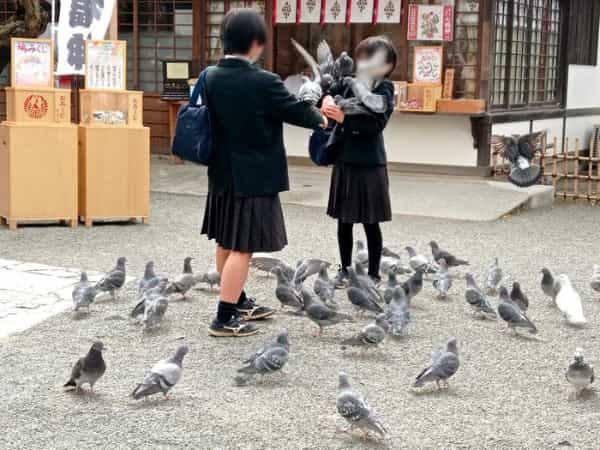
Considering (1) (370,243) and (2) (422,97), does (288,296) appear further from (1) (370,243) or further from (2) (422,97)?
(2) (422,97)

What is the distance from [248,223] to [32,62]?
4.80 metres

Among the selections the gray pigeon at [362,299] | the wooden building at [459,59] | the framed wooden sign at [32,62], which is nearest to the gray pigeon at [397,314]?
the gray pigeon at [362,299]

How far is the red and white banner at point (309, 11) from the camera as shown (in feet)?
45.3

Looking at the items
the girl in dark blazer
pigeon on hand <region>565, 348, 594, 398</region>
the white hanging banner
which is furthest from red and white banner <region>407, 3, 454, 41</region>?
pigeon on hand <region>565, 348, 594, 398</region>

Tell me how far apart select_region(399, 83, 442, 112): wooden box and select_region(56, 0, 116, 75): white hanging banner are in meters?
5.02

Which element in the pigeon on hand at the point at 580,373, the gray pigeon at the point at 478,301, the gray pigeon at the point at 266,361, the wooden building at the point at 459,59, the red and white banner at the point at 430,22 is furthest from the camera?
the wooden building at the point at 459,59

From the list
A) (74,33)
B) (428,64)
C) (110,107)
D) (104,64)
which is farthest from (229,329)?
(428,64)

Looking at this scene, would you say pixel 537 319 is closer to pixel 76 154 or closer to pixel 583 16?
pixel 76 154

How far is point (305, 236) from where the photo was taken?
9.55m

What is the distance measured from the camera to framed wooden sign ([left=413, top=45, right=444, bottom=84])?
13.2 metres

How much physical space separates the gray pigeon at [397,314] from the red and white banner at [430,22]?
7.96 m

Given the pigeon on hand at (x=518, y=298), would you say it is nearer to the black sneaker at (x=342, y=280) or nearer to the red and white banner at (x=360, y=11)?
the black sneaker at (x=342, y=280)

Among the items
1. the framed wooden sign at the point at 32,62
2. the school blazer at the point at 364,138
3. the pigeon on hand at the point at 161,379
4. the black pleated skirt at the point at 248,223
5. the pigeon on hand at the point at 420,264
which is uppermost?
the framed wooden sign at the point at 32,62

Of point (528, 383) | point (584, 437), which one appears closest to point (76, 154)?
point (528, 383)
